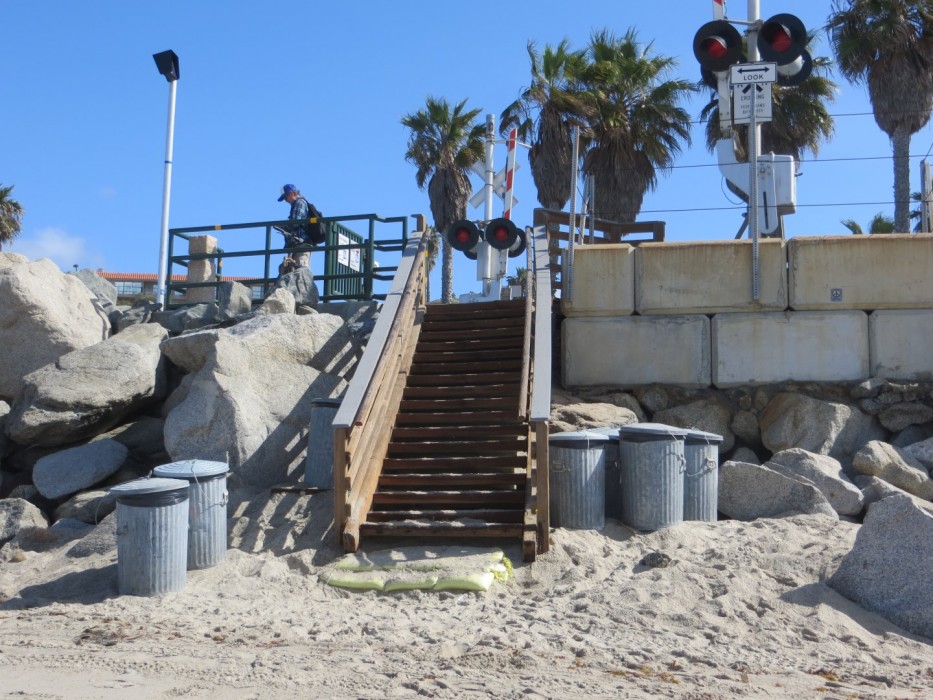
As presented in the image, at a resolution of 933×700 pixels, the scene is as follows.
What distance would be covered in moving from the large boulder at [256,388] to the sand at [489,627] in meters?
1.34

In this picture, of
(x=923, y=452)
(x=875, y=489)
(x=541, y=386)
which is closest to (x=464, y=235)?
(x=541, y=386)

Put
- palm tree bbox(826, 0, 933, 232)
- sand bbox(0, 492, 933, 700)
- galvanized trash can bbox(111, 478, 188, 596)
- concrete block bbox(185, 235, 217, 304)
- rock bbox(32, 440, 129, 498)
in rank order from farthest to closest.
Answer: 1. palm tree bbox(826, 0, 933, 232)
2. concrete block bbox(185, 235, 217, 304)
3. rock bbox(32, 440, 129, 498)
4. galvanized trash can bbox(111, 478, 188, 596)
5. sand bbox(0, 492, 933, 700)

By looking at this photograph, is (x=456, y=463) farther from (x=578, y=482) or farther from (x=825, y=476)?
(x=825, y=476)

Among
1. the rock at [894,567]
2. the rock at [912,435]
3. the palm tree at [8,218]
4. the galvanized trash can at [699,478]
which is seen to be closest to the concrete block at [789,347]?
the rock at [912,435]

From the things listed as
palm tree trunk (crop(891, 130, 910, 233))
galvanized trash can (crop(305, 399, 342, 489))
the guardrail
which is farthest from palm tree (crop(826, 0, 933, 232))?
galvanized trash can (crop(305, 399, 342, 489))

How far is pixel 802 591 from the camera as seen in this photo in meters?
6.49

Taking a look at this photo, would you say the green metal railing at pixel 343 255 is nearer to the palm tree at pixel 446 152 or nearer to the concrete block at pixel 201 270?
the concrete block at pixel 201 270

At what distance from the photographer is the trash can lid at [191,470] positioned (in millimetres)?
7547

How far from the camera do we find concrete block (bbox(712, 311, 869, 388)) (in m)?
10.7

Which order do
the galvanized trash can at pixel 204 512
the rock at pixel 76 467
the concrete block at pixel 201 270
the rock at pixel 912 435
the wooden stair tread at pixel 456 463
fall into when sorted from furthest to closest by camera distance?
the concrete block at pixel 201 270
the rock at pixel 912 435
the rock at pixel 76 467
the wooden stair tread at pixel 456 463
the galvanized trash can at pixel 204 512

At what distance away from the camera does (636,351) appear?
11.1 meters

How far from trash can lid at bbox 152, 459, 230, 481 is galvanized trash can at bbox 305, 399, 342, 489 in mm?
A: 1490

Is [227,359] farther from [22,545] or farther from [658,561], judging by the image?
[658,561]

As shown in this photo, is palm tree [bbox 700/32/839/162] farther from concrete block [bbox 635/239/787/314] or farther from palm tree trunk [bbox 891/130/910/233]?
concrete block [bbox 635/239/787/314]
